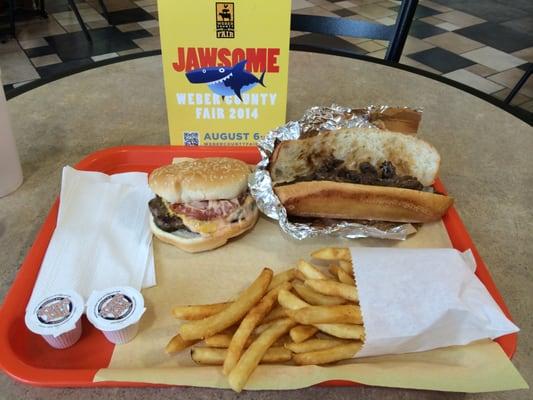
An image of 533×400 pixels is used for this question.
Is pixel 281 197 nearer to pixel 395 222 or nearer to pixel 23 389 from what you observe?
pixel 395 222

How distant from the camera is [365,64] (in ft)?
8.22

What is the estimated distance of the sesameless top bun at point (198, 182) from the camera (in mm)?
1438

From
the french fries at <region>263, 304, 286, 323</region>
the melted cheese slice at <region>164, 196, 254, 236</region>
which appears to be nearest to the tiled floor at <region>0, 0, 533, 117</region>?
the melted cheese slice at <region>164, 196, 254, 236</region>

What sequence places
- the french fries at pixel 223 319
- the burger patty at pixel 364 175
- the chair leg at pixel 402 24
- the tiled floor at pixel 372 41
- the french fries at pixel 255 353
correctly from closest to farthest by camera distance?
the french fries at pixel 255 353 < the french fries at pixel 223 319 < the burger patty at pixel 364 175 < the chair leg at pixel 402 24 < the tiled floor at pixel 372 41

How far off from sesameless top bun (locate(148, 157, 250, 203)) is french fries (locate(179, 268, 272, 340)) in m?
0.40

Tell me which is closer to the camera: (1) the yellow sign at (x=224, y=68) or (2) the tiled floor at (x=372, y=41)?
(1) the yellow sign at (x=224, y=68)

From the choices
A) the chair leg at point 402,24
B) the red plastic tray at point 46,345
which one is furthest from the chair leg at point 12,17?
the red plastic tray at point 46,345

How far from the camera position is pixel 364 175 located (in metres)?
1.55

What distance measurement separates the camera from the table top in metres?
1.25

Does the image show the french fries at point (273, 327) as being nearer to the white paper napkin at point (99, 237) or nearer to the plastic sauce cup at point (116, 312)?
the plastic sauce cup at point (116, 312)

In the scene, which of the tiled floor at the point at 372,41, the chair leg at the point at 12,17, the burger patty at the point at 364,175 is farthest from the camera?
the chair leg at the point at 12,17

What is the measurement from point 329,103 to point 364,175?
26.8 inches

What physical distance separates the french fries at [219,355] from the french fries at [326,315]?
83 mm

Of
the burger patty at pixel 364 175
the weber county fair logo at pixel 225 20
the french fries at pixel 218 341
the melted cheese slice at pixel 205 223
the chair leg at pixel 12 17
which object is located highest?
the weber county fair logo at pixel 225 20
